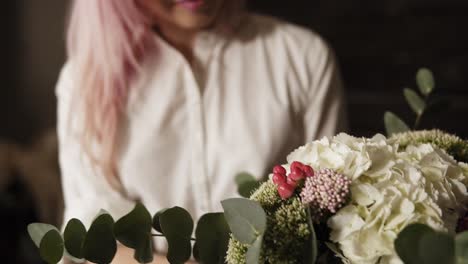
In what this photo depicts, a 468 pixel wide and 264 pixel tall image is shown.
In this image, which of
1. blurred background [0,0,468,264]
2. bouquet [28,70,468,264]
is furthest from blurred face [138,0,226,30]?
blurred background [0,0,468,264]

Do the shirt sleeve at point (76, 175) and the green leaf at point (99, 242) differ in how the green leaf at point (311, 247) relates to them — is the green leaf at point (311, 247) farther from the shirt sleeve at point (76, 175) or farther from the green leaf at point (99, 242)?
the shirt sleeve at point (76, 175)

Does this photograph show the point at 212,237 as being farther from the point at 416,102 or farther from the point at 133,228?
the point at 416,102

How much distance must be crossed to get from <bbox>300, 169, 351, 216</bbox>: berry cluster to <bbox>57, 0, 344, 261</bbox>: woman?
540mm

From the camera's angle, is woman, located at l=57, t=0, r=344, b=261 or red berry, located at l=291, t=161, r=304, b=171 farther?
woman, located at l=57, t=0, r=344, b=261

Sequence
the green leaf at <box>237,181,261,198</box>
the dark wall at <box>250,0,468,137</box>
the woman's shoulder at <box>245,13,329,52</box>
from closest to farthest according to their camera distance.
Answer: the green leaf at <box>237,181,261,198</box>, the woman's shoulder at <box>245,13,329,52</box>, the dark wall at <box>250,0,468,137</box>

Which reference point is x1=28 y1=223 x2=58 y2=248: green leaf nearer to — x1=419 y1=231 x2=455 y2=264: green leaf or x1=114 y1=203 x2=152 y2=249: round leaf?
x1=114 y1=203 x2=152 y2=249: round leaf

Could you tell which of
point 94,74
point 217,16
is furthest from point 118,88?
point 217,16

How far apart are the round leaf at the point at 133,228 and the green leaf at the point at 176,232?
0.03 m

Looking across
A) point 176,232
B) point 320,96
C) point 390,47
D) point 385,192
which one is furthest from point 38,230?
point 390,47

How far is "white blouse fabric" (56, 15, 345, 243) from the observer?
3.59 feet

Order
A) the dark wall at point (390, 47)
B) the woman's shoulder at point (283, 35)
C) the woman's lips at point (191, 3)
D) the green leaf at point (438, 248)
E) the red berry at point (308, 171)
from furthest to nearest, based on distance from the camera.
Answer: the dark wall at point (390, 47) < the woman's shoulder at point (283, 35) < the woman's lips at point (191, 3) < the red berry at point (308, 171) < the green leaf at point (438, 248)

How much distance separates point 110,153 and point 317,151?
0.57 metres

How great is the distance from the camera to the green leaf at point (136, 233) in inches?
23.6

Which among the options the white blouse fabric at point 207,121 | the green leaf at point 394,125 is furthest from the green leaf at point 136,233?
the white blouse fabric at point 207,121
